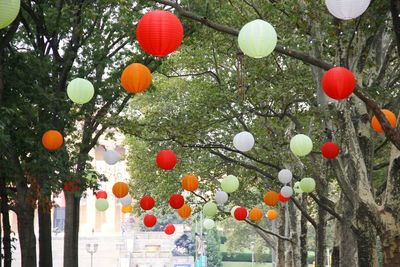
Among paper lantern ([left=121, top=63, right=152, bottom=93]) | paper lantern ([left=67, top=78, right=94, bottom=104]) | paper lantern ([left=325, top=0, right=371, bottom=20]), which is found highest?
paper lantern ([left=325, top=0, right=371, bottom=20])

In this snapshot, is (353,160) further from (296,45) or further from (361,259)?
(296,45)

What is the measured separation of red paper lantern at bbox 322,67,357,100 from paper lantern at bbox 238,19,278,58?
873 mm

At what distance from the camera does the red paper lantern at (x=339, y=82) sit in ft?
23.6

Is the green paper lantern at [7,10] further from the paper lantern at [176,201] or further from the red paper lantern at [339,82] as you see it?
the paper lantern at [176,201]

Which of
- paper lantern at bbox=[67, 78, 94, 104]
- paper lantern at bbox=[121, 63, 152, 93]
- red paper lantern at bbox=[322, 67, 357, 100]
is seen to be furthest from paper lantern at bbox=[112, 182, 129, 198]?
red paper lantern at bbox=[322, 67, 357, 100]

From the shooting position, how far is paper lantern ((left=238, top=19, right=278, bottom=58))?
682 cm

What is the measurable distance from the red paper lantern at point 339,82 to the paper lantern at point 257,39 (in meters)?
0.87

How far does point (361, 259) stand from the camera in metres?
10.2

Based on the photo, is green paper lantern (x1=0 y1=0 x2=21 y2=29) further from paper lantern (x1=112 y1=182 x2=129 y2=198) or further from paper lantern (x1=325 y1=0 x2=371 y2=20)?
paper lantern (x1=112 y1=182 x2=129 y2=198)

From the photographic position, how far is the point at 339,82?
7180 millimetres

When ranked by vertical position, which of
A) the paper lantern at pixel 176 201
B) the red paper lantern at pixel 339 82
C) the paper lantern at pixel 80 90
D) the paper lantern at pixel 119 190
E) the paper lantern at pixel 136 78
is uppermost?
the paper lantern at pixel 80 90

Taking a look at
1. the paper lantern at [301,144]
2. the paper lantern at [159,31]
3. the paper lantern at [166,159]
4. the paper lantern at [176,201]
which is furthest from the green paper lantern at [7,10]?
the paper lantern at [176,201]

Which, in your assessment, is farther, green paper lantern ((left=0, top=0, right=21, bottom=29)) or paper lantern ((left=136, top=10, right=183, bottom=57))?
paper lantern ((left=136, top=10, right=183, bottom=57))

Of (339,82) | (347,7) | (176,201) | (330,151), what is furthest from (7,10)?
(176,201)
